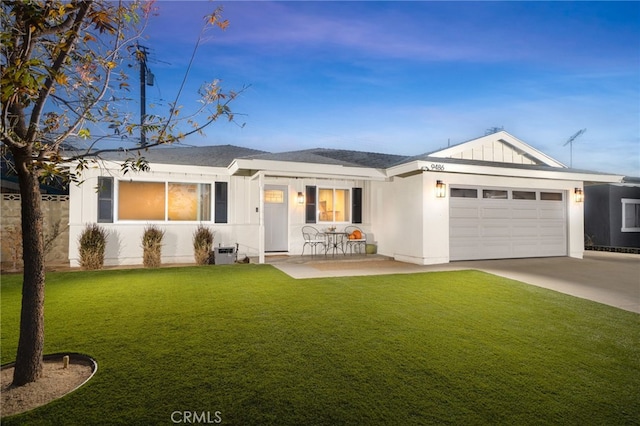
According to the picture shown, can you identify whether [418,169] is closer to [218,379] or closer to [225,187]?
[225,187]

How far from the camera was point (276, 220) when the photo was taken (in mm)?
11383

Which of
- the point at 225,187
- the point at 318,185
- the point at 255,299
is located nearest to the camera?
the point at 255,299

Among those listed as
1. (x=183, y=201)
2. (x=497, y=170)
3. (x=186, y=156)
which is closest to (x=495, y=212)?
(x=497, y=170)

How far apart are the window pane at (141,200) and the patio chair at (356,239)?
599cm

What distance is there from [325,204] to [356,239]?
1.73m

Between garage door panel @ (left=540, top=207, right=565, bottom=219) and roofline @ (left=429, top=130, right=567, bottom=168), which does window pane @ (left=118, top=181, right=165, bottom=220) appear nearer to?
roofline @ (left=429, top=130, right=567, bottom=168)

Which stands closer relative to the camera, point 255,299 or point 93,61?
point 93,61

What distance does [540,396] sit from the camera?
101 inches

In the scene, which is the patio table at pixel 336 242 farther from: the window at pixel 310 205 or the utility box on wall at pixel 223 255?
the utility box on wall at pixel 223 255

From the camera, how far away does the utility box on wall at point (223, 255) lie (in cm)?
959

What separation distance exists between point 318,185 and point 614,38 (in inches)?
502

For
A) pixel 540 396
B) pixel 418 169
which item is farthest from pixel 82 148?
pixel 418 169

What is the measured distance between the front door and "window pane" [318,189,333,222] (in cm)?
123

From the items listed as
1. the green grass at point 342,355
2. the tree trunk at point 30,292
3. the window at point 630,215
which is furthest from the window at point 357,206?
the window at point 630,215
